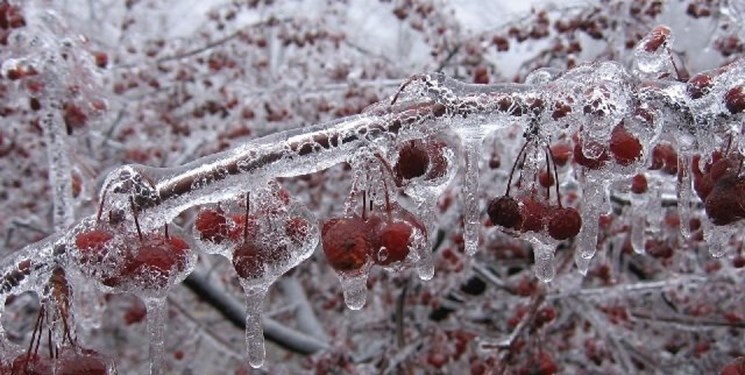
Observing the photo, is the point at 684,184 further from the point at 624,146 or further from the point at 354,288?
the point at 354,288

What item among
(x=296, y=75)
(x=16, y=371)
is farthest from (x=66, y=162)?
(x=296, y=75)

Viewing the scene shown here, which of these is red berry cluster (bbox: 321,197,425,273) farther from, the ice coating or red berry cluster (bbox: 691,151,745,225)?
red berry cluster (bbox: 691,151,745,225)

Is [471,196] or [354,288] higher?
[471,196]

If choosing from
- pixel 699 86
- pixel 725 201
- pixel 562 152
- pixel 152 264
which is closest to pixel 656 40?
pixel 699 86

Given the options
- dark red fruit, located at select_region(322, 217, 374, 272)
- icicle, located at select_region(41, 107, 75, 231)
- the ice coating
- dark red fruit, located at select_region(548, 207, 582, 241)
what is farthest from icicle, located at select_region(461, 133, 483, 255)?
icicle, located at select_region(41, 107, 75, 231)

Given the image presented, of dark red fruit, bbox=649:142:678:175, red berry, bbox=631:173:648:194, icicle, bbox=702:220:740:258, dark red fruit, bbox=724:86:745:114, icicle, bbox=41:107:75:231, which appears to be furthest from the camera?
icicle, bbox=41:107:75:231

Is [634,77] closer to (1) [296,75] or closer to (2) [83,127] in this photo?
(2) [83,127]
